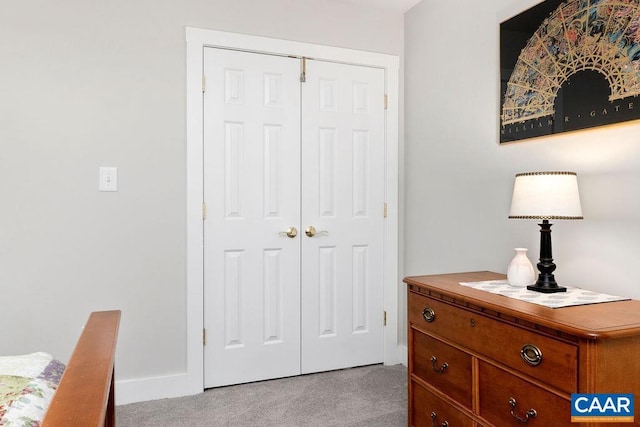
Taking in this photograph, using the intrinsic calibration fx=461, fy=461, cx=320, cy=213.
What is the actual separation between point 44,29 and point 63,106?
15.2 inches

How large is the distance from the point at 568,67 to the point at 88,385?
77.9 inches

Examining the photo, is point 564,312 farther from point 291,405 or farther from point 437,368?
point 291,405

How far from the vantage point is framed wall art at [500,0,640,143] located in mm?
1648

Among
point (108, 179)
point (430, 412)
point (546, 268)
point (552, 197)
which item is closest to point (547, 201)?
point (552, 197)

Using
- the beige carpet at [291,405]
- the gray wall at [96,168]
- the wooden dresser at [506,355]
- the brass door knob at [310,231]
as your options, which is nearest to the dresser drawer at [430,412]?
the wooden dresser at [506,355]

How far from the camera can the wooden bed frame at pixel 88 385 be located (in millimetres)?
751

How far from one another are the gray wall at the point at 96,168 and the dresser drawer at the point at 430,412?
4.29 feet

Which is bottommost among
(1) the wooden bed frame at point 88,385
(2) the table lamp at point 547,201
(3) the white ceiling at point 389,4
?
(1) the wooden bed frame at point 88,385

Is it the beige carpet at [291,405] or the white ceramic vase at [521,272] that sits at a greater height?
the white ceramic vase at [521,272]

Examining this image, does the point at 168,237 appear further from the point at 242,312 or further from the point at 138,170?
the point at 242,312

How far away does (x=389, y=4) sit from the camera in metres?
2.90

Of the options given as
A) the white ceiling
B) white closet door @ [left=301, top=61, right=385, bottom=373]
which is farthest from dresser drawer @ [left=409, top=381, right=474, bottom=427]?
the white ceiling

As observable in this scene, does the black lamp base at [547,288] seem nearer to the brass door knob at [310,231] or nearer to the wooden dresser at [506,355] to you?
the wooden dresser at [506,355]
